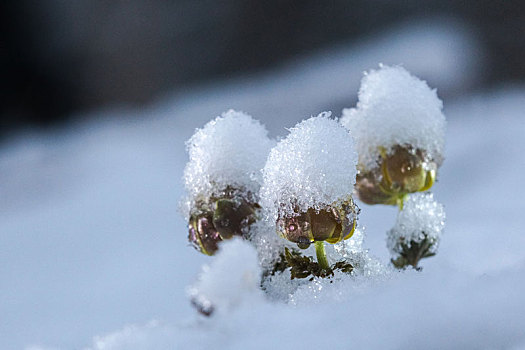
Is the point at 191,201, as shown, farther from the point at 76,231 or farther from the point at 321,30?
the point at 321,30

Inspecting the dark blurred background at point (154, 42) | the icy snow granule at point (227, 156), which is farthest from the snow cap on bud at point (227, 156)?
the dark blurred background at point (154, 42)

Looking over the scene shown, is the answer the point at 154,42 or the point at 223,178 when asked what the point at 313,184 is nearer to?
the point at 223,178

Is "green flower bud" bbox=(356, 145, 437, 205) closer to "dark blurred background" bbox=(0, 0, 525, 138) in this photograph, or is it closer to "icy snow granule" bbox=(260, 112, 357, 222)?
"icy snow granule" bbox=(260, 112, 357, 222)

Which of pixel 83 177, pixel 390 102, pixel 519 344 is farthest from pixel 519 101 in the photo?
pixel 519 344

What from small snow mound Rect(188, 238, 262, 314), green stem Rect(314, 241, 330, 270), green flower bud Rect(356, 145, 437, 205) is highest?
green flower bud Rect(356, 145, 437, 205)

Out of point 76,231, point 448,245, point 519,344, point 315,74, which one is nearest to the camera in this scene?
point 519,344

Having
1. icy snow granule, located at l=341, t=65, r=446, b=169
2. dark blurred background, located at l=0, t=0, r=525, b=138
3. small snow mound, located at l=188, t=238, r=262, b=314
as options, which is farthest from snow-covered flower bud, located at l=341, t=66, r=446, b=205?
dark blurred background, located at l=0, t=0, r=525, b=138

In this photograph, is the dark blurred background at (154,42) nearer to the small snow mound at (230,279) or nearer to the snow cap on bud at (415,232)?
the snow cap on bud at (415,232)

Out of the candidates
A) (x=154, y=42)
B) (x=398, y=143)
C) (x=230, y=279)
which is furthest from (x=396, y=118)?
(x=154, y=42)
